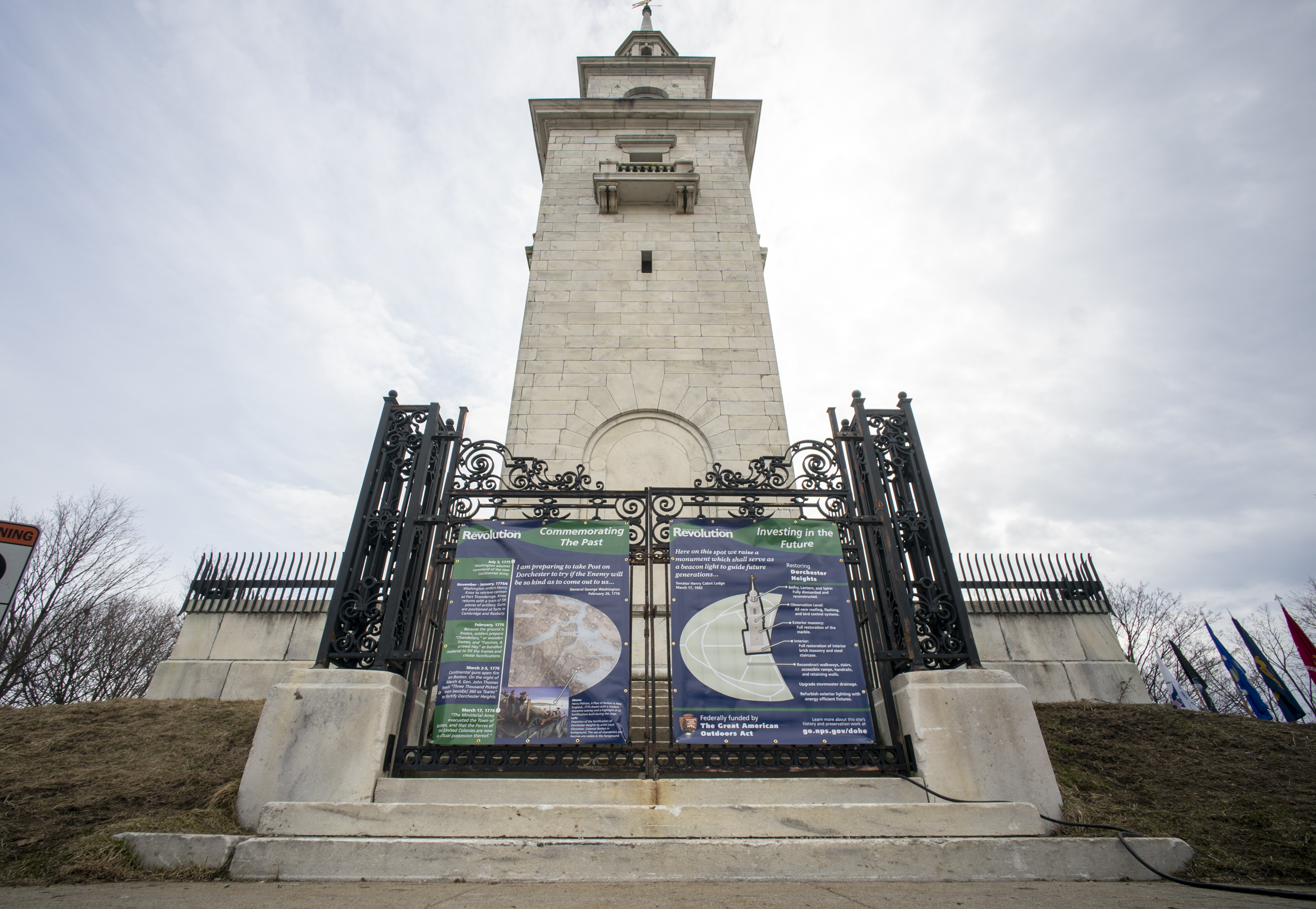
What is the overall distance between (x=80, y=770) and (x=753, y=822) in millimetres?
6267

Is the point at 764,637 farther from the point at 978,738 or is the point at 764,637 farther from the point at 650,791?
the point at 978,738

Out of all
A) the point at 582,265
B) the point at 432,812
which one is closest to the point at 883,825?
the point at 432,812

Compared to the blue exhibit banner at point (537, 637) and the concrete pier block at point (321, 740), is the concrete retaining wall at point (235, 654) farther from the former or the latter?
the blue exhibit banner at point (537, 637)

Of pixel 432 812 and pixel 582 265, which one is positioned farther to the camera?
pixel 582 265

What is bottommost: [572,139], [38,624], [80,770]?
[80,770]

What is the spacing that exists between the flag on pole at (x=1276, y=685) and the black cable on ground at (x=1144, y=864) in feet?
26.0

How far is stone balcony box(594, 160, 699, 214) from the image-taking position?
13.8m

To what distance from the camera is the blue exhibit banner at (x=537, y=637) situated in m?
5.29

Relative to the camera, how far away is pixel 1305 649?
1184 centimetres

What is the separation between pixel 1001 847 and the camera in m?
4.16

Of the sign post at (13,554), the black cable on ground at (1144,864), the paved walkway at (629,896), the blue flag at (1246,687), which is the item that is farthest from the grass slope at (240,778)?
Result: the blue flag at (1246,687)

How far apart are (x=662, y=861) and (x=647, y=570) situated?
253 centimetres

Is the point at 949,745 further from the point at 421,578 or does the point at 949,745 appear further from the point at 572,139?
the point at 572,139

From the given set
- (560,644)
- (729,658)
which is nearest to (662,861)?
(729,658)
